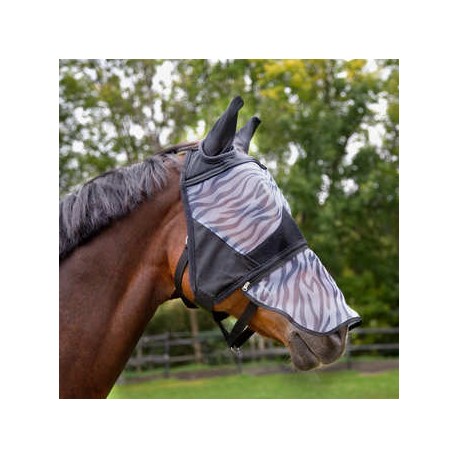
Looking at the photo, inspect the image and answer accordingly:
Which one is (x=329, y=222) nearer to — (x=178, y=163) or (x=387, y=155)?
(x=387, y=155)

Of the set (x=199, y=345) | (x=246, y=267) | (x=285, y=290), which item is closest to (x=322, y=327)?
(x=285, y=290)

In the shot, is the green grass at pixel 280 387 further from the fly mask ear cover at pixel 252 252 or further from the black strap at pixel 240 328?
the fly mask ear cover at pixel 252 252

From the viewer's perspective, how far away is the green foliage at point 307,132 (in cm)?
700

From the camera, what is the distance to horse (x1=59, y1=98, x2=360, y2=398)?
6.63 feet

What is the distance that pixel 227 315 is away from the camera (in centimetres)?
211

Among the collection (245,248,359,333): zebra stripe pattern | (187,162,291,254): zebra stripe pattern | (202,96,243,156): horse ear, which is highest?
(202,96,243,156): horse ear

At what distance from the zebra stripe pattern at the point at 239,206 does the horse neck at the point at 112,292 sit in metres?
0.11

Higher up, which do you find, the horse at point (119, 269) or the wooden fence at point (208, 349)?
the horse at point (119, 269)

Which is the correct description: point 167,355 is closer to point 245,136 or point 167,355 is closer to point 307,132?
point 307,132

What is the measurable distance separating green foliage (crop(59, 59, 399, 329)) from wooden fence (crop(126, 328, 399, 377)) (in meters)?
0.77

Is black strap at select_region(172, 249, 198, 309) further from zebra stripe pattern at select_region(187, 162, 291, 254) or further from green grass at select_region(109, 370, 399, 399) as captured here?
green grass at select_region(109, 370, 399, 399)

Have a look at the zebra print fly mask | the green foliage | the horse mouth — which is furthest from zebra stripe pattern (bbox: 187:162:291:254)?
the green foliage

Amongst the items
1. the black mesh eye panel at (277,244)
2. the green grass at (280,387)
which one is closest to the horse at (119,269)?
the black mesh eye panel at (277,244)
